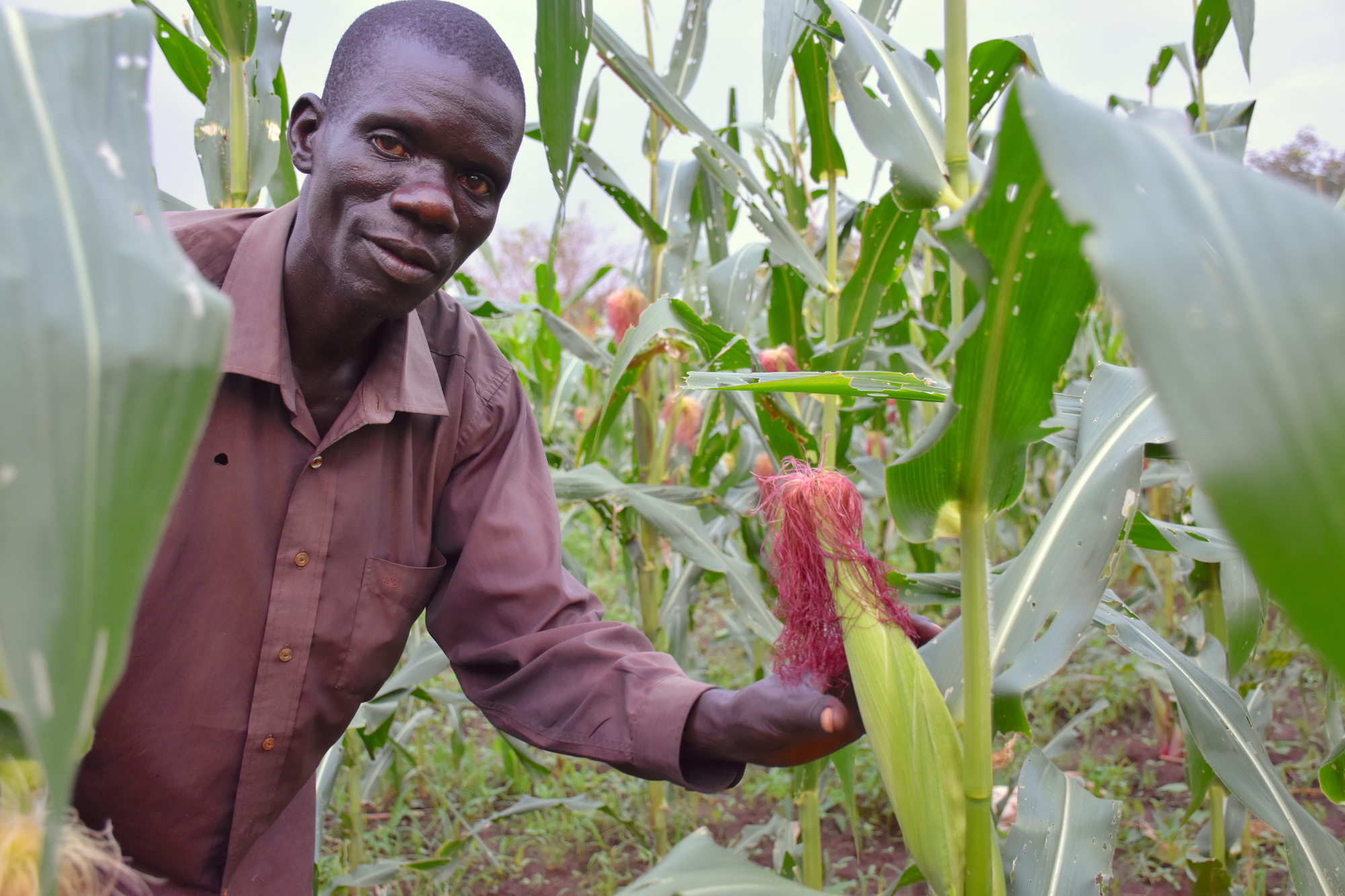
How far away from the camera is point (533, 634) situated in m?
1.22

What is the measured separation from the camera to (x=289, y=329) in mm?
1281

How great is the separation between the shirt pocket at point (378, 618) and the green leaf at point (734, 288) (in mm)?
877

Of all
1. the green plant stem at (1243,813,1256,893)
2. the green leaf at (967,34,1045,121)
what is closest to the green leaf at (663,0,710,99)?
the green leaf at (967,34,1045,121)

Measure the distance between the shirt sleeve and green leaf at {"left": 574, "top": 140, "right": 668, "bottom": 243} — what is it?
0.65 meters

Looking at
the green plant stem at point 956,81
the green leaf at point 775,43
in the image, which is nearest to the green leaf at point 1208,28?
the green leaf at point 775,43

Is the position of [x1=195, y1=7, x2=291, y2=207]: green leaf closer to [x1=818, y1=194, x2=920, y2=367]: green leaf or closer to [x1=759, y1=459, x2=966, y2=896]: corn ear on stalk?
[x1=818, y1=194, x2=920, y2=367]: green leaf

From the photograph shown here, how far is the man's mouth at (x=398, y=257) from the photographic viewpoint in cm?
111

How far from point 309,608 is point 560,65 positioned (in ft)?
2.64

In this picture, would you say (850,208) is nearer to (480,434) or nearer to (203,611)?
(480,434)

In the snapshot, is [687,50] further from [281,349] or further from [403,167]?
[281,349]

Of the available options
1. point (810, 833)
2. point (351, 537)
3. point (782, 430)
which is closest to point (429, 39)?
point (351, 537)

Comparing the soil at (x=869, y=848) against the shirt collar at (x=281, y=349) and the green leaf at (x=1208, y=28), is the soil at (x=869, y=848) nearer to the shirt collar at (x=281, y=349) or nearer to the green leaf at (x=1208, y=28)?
the shirt collar at (x=281, y=349)

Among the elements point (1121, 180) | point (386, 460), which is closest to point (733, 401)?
point (386, 460)

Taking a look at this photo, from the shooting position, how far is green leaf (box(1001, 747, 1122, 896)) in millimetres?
1016
